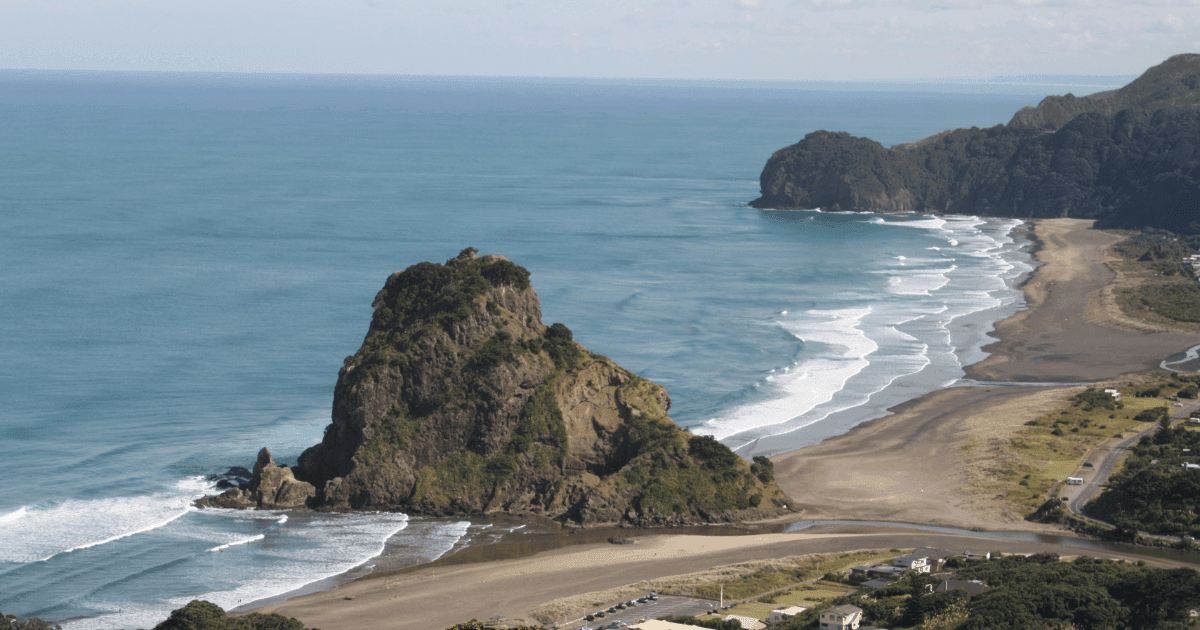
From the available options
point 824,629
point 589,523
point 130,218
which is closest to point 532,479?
point 589,523

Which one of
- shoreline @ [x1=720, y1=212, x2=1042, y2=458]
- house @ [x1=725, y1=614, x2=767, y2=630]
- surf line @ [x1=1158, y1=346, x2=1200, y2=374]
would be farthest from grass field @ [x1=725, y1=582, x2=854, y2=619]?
surf line @ [x1=1158, y1=346, x2=1200, y2=374]

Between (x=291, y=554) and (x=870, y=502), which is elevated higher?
(x=291, y=554)

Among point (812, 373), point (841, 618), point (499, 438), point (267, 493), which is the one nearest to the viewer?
point (841, 618)

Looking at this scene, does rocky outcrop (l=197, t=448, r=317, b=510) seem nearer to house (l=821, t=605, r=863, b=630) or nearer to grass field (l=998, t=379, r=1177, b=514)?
house (l=821, t=605, r=863, b=630)

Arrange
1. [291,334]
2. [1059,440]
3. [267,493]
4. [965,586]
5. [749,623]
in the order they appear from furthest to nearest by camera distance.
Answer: [291,334]
[1059,440]
[267,493]
[965,586]
[749,623]

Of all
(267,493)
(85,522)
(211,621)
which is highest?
(211,621)

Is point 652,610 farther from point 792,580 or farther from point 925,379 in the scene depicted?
point 925,379

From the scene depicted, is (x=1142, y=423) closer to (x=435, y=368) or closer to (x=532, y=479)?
(x=532, y=479)

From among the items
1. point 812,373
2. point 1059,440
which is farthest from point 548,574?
point 812,373

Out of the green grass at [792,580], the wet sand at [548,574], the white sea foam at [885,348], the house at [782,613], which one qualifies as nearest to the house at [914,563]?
the green grass at [792,580]
